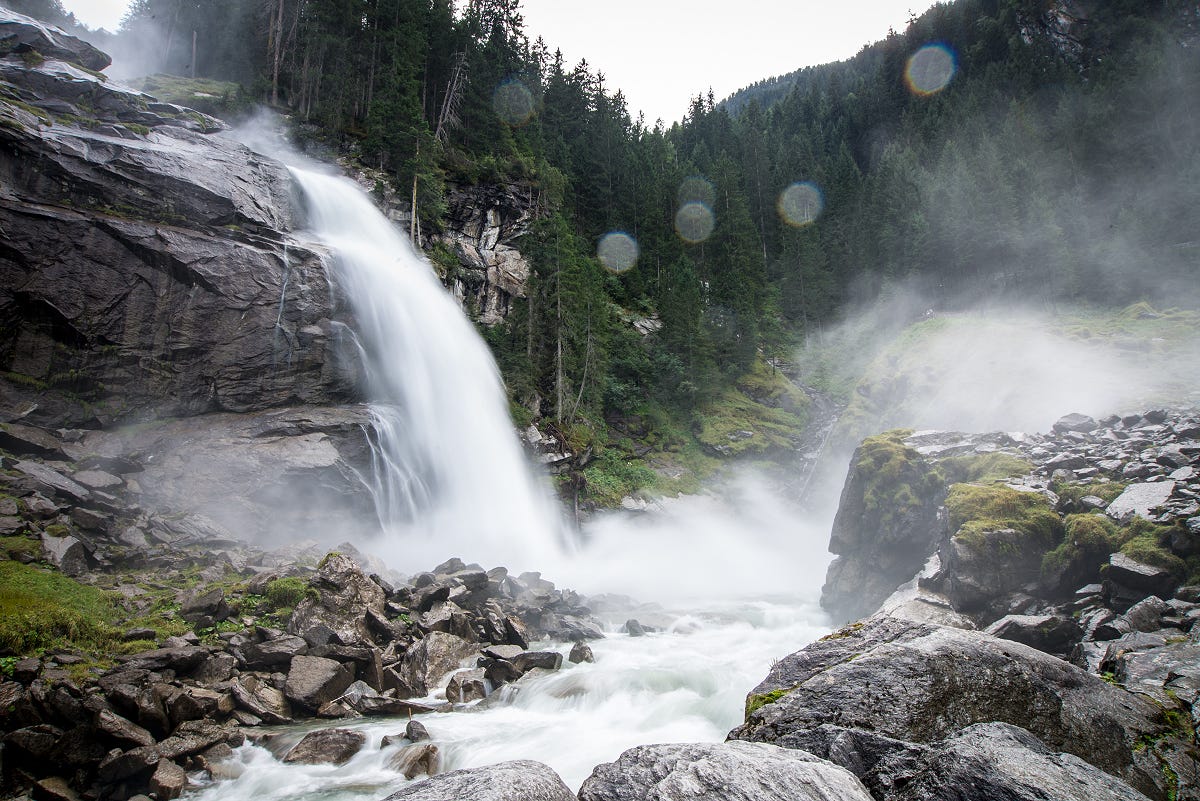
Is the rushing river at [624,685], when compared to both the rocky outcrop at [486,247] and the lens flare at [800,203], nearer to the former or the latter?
the rocky outcrop at [486,247]

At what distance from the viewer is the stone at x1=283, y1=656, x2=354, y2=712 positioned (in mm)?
10289

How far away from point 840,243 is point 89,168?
58930mm

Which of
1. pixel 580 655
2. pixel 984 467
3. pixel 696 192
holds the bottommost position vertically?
pixel 580 655

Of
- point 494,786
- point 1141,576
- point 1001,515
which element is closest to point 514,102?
point 1001,515

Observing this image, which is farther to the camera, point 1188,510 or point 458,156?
point 458,156

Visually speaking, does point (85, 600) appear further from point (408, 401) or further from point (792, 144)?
point (792, 144)

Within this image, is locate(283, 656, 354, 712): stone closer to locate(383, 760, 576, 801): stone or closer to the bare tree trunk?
locate(383, 760, 576, 801): stone

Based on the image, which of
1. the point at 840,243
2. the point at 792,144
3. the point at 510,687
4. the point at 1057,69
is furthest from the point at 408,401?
the point at 1057,69

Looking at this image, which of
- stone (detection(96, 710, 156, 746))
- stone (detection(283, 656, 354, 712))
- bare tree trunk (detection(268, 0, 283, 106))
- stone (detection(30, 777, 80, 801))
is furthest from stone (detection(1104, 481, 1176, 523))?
bare tree trunk (detection(268, 0, 283, 106))

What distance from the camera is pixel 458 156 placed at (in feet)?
134

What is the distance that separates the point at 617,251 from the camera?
2064 inches

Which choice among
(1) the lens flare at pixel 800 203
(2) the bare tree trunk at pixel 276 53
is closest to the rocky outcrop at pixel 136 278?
(2) the bare tree trunk at pixel 276 53

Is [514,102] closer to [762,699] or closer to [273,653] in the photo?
[273,653]

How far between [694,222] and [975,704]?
187 feet
